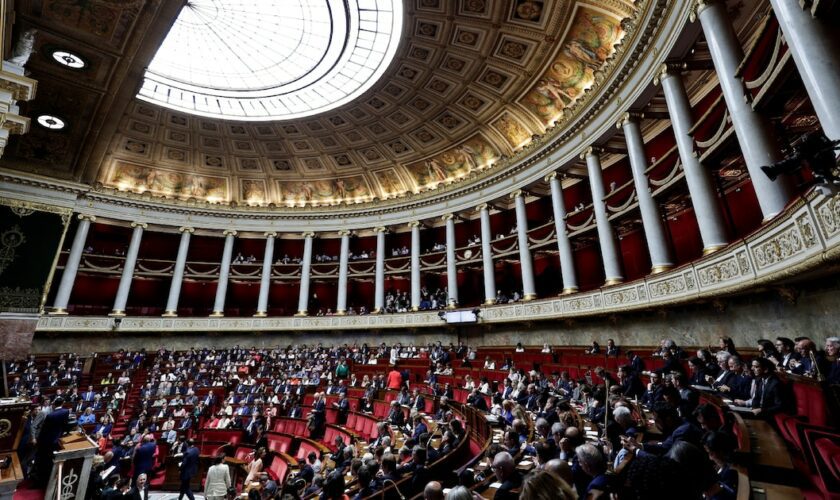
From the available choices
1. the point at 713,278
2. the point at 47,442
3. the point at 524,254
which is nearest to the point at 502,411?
the point at 713,278

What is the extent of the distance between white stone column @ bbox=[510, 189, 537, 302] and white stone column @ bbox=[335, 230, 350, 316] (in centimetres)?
1161

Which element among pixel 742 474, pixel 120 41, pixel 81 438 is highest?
pixel 120 41

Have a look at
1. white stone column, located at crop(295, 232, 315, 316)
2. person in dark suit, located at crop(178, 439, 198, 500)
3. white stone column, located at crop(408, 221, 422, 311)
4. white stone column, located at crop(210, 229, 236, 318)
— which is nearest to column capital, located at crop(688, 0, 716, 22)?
person in dark suit, located at crop(178, 439, 198, 500)

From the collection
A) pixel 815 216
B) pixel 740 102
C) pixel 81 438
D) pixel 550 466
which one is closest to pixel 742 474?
pixel 550 466

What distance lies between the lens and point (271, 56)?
19.8 m

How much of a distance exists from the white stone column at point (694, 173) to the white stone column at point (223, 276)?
80.8 feet

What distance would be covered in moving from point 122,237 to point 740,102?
107 feet

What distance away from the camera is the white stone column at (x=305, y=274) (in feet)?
80.6

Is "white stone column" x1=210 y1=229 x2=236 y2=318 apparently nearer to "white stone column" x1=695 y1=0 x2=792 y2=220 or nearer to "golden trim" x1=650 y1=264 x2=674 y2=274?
"golden trim" x1=650 y1=264 x2=674 y2=274

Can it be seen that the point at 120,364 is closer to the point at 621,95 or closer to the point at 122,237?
the point at 122,237

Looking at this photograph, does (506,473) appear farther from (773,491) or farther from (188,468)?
(188,468)

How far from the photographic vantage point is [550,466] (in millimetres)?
2637

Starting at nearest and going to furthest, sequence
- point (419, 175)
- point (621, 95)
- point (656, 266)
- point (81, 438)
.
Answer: point (81, 438) < point (656, 266) < point (621, 95) < point (419, 175)

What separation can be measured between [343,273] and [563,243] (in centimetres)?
1454
